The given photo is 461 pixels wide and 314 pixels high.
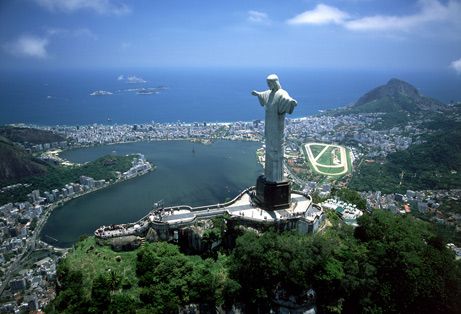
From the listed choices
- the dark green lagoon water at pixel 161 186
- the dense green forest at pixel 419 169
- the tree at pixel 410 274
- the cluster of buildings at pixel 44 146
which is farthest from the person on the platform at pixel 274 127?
the cluster of buildings at pixel 44 146

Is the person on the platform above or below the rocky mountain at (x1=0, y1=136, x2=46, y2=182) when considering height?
above

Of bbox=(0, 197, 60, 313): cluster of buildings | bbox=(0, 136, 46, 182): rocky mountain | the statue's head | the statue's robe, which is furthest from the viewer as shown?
bbox=(0, 136, 46, 182): rocky mountain

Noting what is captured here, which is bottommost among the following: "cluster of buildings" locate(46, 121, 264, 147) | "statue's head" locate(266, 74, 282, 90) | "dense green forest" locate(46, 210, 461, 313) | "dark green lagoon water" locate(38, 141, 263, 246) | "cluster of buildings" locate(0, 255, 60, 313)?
"cluster of buildings" locate(0, 255, 60, 313)

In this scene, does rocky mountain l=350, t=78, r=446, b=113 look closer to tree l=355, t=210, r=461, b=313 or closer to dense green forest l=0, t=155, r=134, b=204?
dense green forest l=0, t=155, r=134, b=204

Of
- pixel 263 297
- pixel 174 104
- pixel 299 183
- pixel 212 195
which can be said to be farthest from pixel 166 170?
pixel 174 104

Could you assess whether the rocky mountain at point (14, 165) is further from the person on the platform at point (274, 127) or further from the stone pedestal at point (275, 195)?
the person on the platform at point (274, 127)

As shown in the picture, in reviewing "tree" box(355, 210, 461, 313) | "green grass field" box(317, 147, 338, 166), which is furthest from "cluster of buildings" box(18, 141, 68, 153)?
"tree" box(355, 210, 461, 313)

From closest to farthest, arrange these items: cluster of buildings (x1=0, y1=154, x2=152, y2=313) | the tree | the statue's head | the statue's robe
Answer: the tree
the statue's head
the statue's robe
cluster of buildings (x1=0, y1=154, x2=152, y2=313)

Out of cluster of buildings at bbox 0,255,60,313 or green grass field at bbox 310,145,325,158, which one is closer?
cluster of buildings at bbox 0,255,60,313
